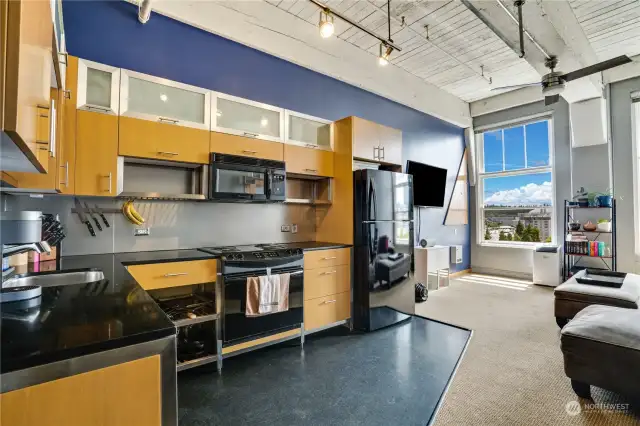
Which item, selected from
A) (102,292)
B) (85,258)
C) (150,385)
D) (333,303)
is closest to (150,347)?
(150,385)

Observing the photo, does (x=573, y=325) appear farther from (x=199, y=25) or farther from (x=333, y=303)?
(x=199, y=25)

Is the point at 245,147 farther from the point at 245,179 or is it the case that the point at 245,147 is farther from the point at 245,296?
the point at 245,296

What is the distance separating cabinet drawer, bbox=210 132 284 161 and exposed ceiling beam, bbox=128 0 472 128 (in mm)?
1183

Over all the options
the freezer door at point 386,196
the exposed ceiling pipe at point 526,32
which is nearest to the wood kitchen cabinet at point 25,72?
the freezer door at point 386,196

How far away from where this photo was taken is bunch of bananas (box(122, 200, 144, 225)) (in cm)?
257

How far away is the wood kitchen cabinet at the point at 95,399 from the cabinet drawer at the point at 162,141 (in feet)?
6.67

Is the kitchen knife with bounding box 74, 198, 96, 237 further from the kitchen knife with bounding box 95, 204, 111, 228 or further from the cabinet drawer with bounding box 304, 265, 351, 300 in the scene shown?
the cabinet drawer with bounding box 304, 265, 351, 300

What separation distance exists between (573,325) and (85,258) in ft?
11.6

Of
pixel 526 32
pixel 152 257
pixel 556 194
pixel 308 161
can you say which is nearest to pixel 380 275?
pixel 308 161

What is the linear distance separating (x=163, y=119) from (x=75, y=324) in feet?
6.66

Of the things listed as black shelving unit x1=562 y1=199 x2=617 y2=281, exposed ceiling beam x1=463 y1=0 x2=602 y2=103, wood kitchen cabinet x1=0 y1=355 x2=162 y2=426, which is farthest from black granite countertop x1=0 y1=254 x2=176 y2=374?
black shelving unit x1=562 y1=199 x2=617 y2=281

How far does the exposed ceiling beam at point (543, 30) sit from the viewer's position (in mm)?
3061

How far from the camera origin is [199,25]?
3.00m

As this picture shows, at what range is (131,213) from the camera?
2.57 metres
